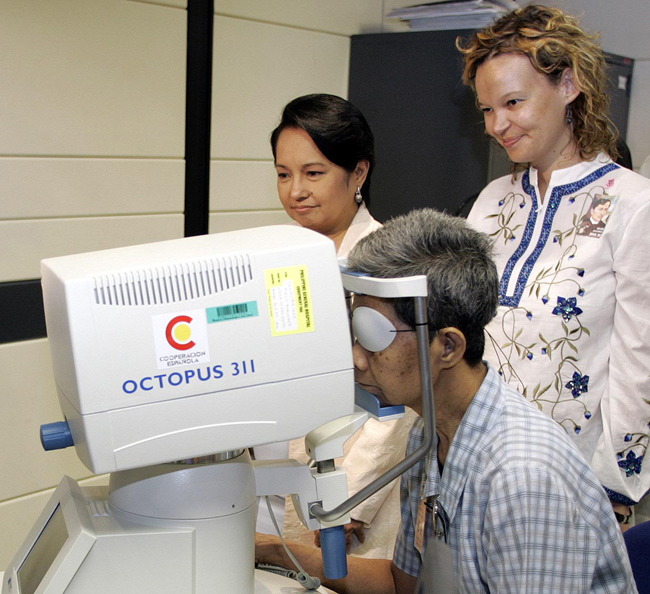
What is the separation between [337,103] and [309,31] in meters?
0.91

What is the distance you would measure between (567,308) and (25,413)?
1.49 metres

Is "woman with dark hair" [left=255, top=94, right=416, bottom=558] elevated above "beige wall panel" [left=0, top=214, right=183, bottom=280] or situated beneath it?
elevated above

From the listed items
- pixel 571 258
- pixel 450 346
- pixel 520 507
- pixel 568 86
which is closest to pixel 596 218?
pixel 571 258

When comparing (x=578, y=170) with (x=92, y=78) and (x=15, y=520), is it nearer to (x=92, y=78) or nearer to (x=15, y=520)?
(x=92, y=78)

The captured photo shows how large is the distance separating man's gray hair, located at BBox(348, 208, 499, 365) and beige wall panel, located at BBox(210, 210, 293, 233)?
1.40m

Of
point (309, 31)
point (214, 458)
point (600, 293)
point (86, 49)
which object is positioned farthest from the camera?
point (309, 31)

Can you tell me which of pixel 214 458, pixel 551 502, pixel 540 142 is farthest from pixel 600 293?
pixel 214 458

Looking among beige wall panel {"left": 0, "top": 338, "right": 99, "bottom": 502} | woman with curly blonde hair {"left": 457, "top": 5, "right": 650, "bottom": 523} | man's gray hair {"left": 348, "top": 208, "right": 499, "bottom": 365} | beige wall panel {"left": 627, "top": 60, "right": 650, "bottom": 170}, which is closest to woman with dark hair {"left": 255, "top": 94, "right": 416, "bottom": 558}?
woman with curly blonde hair {"left": 457, "top": 5, "right": 650, "bottom": 523}

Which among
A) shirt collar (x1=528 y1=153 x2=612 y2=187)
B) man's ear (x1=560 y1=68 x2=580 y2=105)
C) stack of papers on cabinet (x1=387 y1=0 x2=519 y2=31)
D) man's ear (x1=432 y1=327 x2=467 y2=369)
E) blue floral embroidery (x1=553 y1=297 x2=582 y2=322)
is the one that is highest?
stack of papers on cabinet (x1=387 y1=0 x2=519 y2=31)

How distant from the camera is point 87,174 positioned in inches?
82.4

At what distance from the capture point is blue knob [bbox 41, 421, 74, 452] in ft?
2.55

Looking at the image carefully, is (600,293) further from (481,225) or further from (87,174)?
(87,174)

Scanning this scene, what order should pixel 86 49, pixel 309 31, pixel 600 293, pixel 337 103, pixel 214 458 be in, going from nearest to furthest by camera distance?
pixel 214 458 → pixel 600 293 → pixel 337 103 → pixel 86 49 → pixel 309 31

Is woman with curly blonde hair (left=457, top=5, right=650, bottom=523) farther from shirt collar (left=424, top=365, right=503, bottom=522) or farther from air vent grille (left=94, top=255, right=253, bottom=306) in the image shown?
air vent grille (left=94, top=255, right=253, bottom=306)
